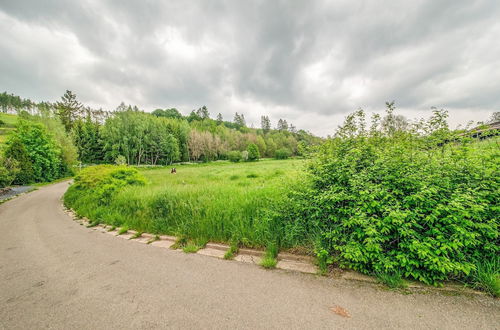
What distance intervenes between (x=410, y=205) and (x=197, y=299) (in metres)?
3.34

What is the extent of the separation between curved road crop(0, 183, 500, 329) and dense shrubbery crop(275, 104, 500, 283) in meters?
0.44

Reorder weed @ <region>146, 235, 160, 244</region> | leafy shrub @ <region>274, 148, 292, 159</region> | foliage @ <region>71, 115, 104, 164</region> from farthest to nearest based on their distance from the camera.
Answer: leafy shrub @ <region>274, 148, 292, 159</region>, foliage @ <region>71, 115, 104, 164</region>, weed @ <region>146, 235, 160, 244</region>

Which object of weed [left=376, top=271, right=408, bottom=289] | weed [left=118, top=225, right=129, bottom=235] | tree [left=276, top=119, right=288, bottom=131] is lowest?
weed [left=118, top=225, right=129, bottom=235]

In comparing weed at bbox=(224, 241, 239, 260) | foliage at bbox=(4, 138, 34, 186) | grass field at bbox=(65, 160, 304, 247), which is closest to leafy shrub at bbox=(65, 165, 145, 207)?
grass field at bbox=(65, 160, 304, 247)

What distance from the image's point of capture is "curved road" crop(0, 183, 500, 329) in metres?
2.06

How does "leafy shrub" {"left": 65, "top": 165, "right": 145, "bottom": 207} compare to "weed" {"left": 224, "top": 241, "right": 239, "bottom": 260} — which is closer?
"weed" {"left": 224, "top": 241, "right": 239, "bottom": 260}

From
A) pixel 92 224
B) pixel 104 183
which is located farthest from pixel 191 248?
pixel 104 183

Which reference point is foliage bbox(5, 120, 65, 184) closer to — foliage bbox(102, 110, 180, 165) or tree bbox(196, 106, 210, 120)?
foliage bbox(102, 110, 180, 165)

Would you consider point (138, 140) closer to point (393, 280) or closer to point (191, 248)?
point (191, 248)

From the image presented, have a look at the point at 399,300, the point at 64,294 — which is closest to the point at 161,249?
the point at 64,294

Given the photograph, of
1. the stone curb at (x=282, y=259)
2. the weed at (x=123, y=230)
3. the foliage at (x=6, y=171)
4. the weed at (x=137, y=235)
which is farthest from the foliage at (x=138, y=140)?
the stone curb at (x=282, y=259)

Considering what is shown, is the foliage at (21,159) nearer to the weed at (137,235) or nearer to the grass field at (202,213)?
the grass field at (202,213)

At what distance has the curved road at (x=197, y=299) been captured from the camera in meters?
2.06

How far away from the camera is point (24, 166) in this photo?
22531 millimetres
